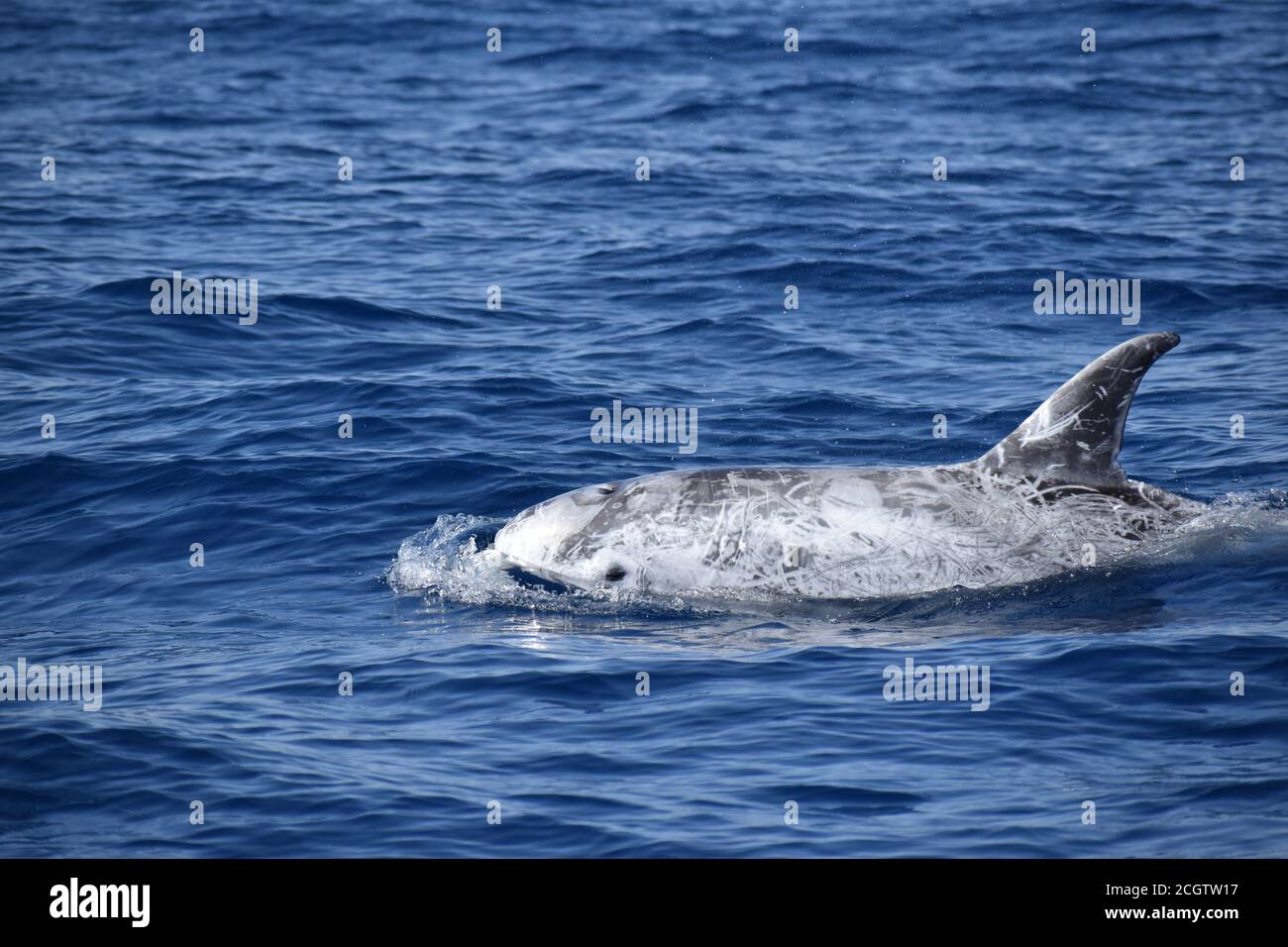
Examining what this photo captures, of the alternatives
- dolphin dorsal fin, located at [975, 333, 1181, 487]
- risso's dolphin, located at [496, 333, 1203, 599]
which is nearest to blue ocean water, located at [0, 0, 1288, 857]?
risso's dolphin, located at [496, 333, 1203, 599]

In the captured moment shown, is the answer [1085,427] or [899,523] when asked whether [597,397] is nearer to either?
[899,523]

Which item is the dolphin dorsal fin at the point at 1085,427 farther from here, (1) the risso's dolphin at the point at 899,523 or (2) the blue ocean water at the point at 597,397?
(2) the blue ocean water at the point at 597,397

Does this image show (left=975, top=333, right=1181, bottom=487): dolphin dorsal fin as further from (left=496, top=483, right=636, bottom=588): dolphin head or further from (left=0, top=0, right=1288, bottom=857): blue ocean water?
(left=496, top=483, right=636, bottom=588): dolphin head

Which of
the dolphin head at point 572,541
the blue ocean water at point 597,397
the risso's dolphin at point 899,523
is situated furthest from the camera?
the dolphin head at point 572,541

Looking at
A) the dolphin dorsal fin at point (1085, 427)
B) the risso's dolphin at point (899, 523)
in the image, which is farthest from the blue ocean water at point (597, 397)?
the dolphin dorsal fin at point (1085, 427)

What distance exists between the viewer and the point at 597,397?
73.5 ft

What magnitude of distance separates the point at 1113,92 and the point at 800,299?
A: 51.1 feet

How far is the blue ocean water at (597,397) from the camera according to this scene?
449 inches

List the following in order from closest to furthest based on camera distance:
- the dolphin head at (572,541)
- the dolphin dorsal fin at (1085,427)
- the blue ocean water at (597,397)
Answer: the blue ocean water at (597,397), the dolphin dorsal fin at (1085,427), the dolphin head at (572,541)

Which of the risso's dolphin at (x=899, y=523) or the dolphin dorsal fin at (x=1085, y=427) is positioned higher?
the dolphin dorsal fin at (x=1085, y=427)

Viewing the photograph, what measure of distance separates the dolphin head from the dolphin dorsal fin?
3.78 meters

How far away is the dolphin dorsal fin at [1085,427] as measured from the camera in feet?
48.7

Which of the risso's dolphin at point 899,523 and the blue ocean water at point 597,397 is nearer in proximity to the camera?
the blue ocean water at point 597,397

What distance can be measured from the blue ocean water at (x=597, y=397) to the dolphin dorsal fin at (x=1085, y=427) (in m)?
1.04
